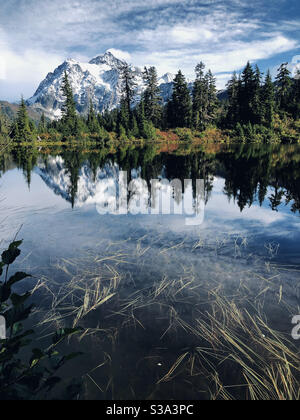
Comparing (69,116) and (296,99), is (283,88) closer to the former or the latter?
(296,99)

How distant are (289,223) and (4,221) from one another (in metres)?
10.4

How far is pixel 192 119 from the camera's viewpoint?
6275 centimetres

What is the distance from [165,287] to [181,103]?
210 feet

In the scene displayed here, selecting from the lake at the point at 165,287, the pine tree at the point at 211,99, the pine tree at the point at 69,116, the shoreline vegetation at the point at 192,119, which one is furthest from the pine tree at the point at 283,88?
the lake at the point at 165,287

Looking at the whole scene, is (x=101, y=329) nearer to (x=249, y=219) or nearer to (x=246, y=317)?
(x=246, y=317)

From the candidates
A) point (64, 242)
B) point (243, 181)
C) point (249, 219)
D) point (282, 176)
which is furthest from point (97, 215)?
point (282, 176)

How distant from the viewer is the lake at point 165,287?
3193mm

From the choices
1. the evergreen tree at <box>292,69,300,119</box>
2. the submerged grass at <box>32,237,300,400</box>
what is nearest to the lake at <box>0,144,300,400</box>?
the submerged grass at <box>32,237,300,400</box>

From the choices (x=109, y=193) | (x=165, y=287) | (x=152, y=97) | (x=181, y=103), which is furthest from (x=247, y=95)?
(x=165, y=287)
